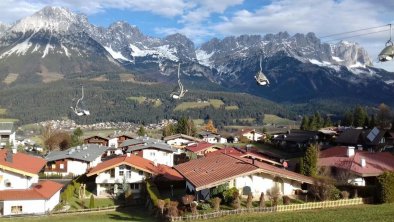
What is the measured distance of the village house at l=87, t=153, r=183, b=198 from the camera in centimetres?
4281

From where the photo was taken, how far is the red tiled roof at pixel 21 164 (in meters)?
37.6

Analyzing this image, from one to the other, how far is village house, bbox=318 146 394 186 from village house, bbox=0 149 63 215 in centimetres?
2125

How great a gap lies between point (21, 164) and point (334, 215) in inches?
988

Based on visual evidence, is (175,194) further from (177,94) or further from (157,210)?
(177,94)

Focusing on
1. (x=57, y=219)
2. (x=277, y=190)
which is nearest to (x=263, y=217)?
(x=277, y=190)

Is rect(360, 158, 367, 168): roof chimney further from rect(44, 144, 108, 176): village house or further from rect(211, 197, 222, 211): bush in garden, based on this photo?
rect(44, 144, 108, 176): village house

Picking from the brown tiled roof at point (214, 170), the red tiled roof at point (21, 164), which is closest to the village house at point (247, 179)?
the brown tiled roof at point (214, 170)

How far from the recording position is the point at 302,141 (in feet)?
284

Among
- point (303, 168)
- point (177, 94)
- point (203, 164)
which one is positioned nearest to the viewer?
point (177, 94)

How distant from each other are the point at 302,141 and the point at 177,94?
64.3 meters

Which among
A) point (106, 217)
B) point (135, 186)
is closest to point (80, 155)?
point (135, 186)

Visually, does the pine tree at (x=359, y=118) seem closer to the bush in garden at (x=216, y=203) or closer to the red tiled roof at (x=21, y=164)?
the red tiled roof at (x=21, y=164)

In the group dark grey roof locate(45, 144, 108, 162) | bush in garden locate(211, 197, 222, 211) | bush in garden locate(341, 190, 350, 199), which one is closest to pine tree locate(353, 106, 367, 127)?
dark grey roof locate(45, 144, 108, 162)

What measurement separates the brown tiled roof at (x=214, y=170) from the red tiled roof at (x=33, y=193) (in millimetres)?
9524
